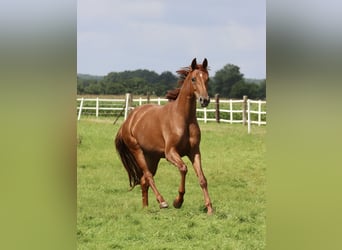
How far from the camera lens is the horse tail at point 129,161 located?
4090mm

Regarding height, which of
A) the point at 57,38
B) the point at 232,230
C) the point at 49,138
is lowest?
the point at 232,230

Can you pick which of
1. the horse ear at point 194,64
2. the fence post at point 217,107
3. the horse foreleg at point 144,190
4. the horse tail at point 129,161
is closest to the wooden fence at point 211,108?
the fence post at point 217,107

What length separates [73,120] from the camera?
12.7 ft

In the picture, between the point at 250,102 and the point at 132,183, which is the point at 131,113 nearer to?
the point at 132,183

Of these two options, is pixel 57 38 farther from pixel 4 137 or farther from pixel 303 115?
pixel 303 115

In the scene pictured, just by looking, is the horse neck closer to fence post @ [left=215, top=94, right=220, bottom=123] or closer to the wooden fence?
the wooden fence

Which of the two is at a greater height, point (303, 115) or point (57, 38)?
point (57, 38)

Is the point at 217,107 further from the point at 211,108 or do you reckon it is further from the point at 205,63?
the point at 205,63

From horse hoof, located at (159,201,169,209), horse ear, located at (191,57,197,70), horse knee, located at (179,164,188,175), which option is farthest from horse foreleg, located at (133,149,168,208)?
horse ear, located at (191,57,197,70)

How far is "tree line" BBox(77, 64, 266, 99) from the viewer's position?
396 centimetres

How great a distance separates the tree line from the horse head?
0.34 feet

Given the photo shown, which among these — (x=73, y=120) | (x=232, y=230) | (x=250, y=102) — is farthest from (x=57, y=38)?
(x=232, y=230)

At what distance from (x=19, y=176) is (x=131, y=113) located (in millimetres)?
814

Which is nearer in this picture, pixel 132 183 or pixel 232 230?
pixel 232 230
